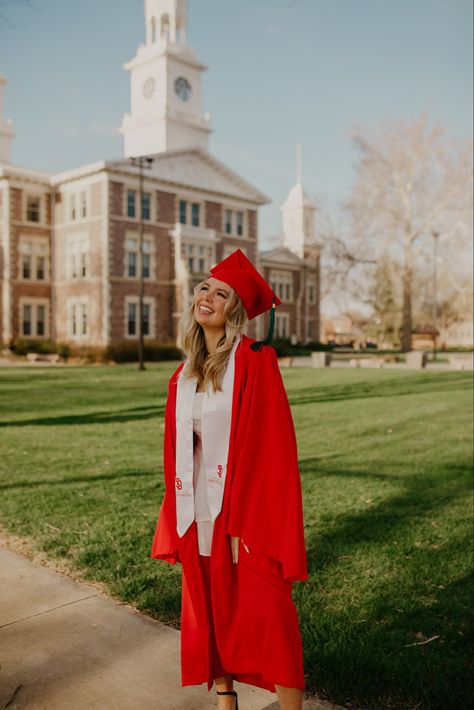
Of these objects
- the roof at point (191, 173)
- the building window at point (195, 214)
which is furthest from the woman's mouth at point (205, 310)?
the building window at point (195, 214)

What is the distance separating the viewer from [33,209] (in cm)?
3688

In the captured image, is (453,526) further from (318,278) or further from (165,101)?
(318,278)

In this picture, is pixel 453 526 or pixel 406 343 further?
pixel 406 343

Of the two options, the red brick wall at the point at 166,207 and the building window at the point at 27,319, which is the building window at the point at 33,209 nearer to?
the building window at the point at 27,319

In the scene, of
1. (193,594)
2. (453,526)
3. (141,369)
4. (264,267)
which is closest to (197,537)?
(193,594)

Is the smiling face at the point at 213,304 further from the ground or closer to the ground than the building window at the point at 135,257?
closer to the ground

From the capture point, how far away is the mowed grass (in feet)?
10.3

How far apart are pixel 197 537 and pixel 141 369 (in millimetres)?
22196

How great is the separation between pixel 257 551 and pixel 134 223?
1404 inches

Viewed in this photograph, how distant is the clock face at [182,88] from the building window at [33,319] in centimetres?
1764

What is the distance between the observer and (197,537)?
8.49 feet

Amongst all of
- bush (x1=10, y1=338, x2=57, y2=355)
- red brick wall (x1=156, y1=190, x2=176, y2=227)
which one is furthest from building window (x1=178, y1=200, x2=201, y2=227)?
bush (x1=10, y1=338, x2=57, y2=355)

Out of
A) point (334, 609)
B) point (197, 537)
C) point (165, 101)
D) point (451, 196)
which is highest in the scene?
point (165, 101)

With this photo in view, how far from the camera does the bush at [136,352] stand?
2977 centimetres
